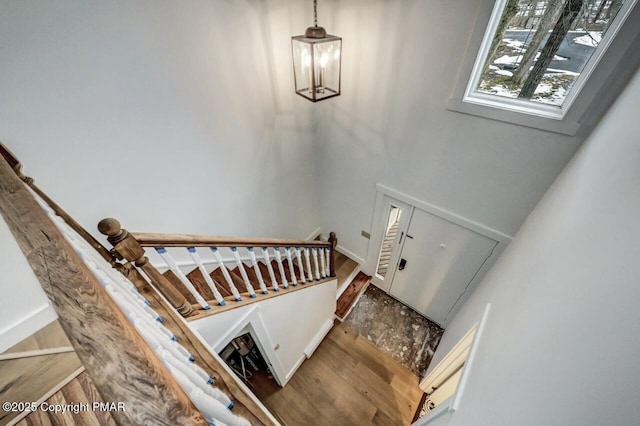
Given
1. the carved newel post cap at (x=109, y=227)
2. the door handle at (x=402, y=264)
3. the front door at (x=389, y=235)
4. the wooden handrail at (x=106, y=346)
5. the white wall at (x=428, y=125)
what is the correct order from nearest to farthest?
1. the wooden handrail at (x=106, y=346)
2. the carved newel post cap at (x=109, y=227)
3. the white wall at (x=428, y=125)
4. the front door at (x=389, y=235)
5. the door handle at (x=402, y=264)

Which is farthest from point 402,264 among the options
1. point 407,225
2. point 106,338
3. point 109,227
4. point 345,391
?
point 106,338

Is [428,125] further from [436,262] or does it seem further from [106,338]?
[106,338]

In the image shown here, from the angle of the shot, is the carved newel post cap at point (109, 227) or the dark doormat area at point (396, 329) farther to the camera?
the dark doormat area at point (396, 329)

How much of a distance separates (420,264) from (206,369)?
2.66 m

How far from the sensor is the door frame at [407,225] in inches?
91.7

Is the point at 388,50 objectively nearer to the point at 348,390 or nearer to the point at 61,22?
the point at 61,22

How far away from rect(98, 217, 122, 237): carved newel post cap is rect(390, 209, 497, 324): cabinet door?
2557mm

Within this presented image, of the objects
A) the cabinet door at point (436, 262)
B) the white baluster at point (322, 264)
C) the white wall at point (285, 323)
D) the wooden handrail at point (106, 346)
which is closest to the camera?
the wooden handrail at point (106, 346)

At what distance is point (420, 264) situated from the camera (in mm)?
3117

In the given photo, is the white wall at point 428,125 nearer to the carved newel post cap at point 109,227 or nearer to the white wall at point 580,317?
the white wall at point 580,317

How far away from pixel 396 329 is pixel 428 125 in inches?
104

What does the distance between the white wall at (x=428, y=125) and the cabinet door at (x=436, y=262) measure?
0.26 metres

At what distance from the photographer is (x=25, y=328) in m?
1.56

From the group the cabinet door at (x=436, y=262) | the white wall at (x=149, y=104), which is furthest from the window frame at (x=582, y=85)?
the white wall at (x=149, y=104)
